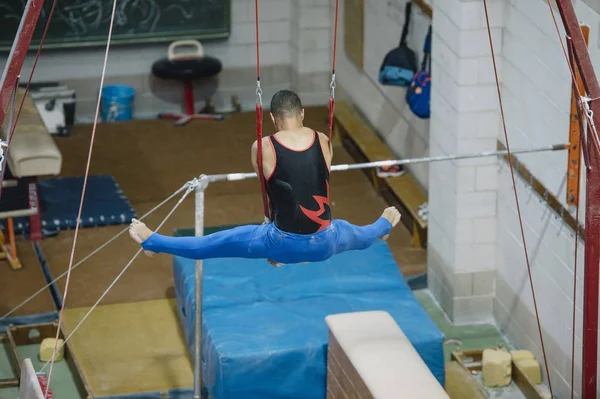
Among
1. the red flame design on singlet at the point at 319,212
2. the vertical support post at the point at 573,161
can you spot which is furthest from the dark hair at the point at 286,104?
the vertical support post at the point at 573,161

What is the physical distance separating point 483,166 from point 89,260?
132 inches

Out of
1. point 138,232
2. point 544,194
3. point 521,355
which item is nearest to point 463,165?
point 544,194

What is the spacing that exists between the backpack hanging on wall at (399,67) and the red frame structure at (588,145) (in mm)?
3625

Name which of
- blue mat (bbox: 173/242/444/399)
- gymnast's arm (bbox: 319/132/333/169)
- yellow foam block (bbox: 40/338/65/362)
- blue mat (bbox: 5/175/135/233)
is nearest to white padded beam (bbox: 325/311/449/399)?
blue mat (bbox: 173/242/444/399)

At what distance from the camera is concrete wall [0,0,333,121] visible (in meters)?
13.0

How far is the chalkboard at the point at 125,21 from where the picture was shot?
1272 centimetres

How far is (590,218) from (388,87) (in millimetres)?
4822

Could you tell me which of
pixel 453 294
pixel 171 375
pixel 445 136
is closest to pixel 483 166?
pixel 445 136

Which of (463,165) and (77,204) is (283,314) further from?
(77,204)

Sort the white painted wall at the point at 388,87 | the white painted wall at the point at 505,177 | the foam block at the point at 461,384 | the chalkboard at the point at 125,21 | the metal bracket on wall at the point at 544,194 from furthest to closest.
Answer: the chalkboard at the point at 125,21, the white painted wall at the point at 388,87, the foam block at the point at 461,384, the white painted wall at the point at 505,177, the metal bracket on wall at the point at 544,194

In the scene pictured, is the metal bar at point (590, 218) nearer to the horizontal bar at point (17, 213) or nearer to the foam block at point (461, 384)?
the foam block at point (461, 384)

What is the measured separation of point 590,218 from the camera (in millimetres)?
6656

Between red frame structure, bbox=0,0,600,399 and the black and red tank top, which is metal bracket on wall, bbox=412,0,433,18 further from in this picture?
the black and red tank top

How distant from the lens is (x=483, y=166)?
29.0 ft
